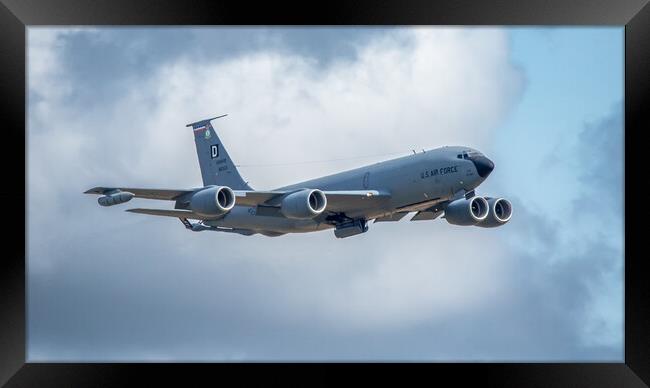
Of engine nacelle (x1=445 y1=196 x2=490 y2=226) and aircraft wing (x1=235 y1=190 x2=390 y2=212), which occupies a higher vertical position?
aircraft wing (x1=235 y1=190 x2=390 y2=212)

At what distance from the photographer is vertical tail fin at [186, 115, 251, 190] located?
105 ft

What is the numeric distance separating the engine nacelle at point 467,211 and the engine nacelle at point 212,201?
6.21 meters

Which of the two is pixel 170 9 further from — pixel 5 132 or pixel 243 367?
pixel 243 367

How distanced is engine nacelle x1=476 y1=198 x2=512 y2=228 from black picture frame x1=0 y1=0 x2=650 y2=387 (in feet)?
32.3

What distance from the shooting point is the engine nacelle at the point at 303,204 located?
24203 mm

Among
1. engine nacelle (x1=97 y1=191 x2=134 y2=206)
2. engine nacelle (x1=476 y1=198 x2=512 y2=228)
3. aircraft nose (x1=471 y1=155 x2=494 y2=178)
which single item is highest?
aircraft nose (x1=471 y1=155 x2=494 y2=178)

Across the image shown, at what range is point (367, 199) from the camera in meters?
26.0

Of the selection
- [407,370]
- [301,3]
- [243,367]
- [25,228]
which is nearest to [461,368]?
[407,370]

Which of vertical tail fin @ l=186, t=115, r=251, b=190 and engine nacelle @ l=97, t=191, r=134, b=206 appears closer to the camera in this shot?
engine nacelle @ l=97, t=191, r=134, b=206

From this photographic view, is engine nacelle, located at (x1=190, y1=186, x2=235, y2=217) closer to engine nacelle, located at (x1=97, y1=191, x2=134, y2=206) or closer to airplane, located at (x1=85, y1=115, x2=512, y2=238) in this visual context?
airplane, located at (x1=85, y1=115, x2=512, y2=238)

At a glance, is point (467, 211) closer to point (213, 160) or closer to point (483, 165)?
point (483, 165)

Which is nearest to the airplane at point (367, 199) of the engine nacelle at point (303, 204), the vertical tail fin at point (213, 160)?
the engine nacelle at point (303, 204)

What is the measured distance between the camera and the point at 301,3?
15344 mm

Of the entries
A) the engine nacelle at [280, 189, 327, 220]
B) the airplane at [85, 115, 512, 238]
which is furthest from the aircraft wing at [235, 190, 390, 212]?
the engine nacelle at [280, 189, 327, 220]
